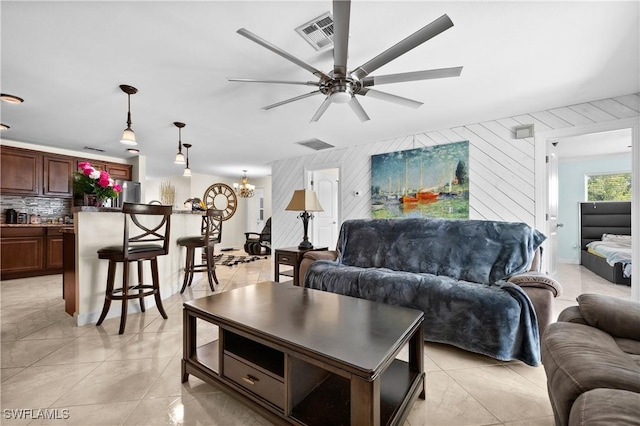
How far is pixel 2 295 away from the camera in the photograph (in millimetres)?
3453

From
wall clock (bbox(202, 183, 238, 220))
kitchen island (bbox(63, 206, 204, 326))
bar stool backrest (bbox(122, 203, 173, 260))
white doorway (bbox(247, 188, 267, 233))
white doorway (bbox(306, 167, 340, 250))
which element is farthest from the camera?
white doorway (bbox(247, 188, 267, 233))

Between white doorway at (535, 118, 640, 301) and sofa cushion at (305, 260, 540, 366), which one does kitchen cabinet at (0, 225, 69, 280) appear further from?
white doorway at (535, 118, 640, 301)

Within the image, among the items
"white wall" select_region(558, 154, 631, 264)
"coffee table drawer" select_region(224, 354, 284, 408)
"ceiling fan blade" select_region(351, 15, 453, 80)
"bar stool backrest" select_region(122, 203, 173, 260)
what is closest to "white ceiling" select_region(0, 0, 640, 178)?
"ceiling fan blade" select_region(351, 15, 453, 80)

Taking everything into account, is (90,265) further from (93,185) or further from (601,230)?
(601,230)

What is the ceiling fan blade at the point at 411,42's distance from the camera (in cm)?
134

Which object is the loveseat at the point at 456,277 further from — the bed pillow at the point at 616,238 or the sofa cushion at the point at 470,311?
the bed pillow at the point at 616,238

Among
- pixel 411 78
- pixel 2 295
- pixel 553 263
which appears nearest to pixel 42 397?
pixel 411 78

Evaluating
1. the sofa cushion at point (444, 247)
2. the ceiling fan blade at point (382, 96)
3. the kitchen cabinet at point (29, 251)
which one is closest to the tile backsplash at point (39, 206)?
the kitchen cabinet at point (29, 251)

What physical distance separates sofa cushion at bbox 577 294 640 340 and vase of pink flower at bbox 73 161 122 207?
3702 millimetres

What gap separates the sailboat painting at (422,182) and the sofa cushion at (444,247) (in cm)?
103

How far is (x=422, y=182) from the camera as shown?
3.98 m

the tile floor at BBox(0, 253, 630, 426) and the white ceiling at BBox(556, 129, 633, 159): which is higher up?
the white ceiling at BBox(556, 129, 633, 159)

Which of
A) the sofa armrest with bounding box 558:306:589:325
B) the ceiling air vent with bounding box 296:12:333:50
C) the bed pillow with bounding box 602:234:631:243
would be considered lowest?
the sofa armrest with bounding box 558:306:589:325

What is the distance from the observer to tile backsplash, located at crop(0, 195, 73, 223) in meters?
4.62
